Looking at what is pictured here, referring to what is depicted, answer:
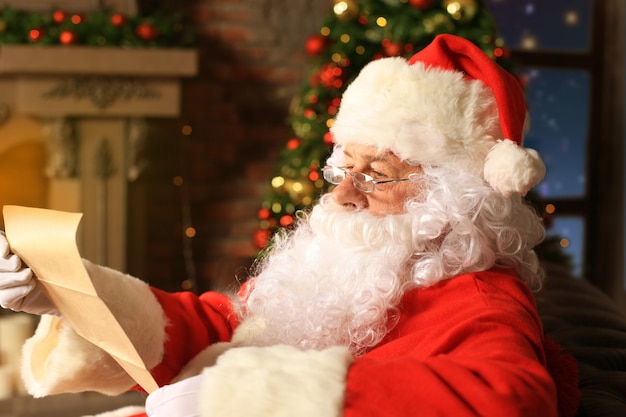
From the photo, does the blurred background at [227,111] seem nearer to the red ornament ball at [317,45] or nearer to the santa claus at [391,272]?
the red ornament ball at [317,45]

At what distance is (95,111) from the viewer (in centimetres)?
340

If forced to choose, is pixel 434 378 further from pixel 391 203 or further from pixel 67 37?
pixel 67 37

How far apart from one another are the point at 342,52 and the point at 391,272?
184 centimetres

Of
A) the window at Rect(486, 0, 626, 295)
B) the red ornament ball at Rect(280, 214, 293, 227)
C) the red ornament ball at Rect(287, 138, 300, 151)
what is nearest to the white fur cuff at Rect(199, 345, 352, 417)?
the red ornament ball at Rect(280, 214, 293, 227)

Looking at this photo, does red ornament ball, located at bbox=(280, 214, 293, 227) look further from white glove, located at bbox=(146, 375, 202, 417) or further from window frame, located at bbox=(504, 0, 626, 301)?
window frame, located at bbox=(504, 0, 626, 301)

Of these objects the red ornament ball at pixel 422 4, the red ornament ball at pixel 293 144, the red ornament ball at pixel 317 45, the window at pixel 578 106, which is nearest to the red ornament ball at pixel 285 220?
the red ornament ball at pixel 293 144

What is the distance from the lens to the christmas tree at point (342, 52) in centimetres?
289

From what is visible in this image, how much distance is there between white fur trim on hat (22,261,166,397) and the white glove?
0.40m

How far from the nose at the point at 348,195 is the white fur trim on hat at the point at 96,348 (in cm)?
44

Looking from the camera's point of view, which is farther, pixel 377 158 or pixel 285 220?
pixel 285 220

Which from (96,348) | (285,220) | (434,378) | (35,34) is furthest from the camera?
(35,34)

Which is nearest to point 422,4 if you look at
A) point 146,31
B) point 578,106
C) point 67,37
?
point 146,31

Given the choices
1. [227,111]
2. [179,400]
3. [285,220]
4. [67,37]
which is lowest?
[285,220]

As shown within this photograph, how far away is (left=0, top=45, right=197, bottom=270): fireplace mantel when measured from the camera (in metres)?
3.29
